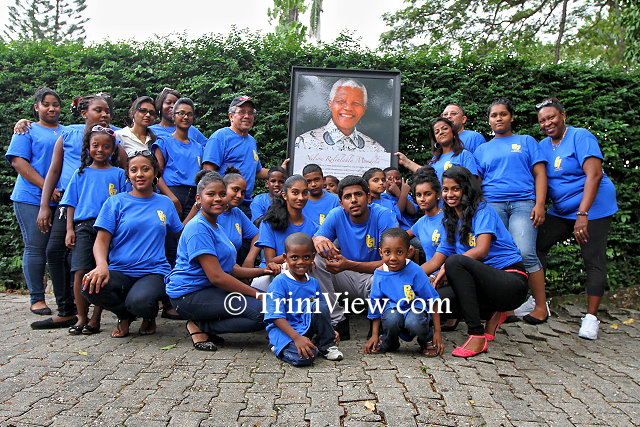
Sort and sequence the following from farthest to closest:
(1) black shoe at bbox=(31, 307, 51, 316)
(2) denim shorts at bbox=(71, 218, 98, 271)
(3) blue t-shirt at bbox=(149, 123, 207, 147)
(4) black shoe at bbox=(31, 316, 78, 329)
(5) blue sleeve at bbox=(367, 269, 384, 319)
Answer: (3) blue t-shirt at bbox=(149, 123, 207, 147), (1) black shoe at bbox=(31, 307, 51, 316), (4) black shoe at bbox=(31, 316, 78, 329), (2) denim shorts at bbox=(71, 218, 98, 271), (5) blue sleeve at bbox=(367, 269, 384, 319)

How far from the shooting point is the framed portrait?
6469mm

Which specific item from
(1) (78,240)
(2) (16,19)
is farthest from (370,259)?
(2) (16,19)

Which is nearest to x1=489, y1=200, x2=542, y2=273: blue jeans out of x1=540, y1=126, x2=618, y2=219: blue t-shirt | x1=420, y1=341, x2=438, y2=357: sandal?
x1=540, y1=126, x2=618, y2=219: blue t-shirt

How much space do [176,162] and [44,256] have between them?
5.52 ft

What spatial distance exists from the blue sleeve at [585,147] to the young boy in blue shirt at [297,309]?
3.01 meters

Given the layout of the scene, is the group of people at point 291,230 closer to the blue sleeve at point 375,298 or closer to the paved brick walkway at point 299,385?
the blue sleeve at point 375,298

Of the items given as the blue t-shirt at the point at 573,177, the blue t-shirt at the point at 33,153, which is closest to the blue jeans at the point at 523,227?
the blue t-shirt at the point at 573,177

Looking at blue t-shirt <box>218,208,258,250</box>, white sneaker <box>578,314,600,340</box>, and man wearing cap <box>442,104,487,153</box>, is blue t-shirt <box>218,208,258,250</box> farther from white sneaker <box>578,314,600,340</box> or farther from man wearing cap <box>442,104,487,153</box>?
white sneaker <box>578,314,600,340</box>

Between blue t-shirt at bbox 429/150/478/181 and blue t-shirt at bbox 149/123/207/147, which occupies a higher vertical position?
blue t-shirt at bbox 149/123/207/147

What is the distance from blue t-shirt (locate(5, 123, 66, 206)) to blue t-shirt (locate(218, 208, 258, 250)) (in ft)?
6.88

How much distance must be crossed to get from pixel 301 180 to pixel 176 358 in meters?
1.85

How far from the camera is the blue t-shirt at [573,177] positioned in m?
5.20

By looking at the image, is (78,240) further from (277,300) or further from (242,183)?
(277,300)

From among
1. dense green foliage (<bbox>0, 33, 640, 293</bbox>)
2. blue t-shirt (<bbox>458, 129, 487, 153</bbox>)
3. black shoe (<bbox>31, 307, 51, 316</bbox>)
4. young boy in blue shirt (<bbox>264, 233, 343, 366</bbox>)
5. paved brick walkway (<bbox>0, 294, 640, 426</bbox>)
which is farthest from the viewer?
dense green foliage (<bbox>0, 33, 640, 293</bbox>)
